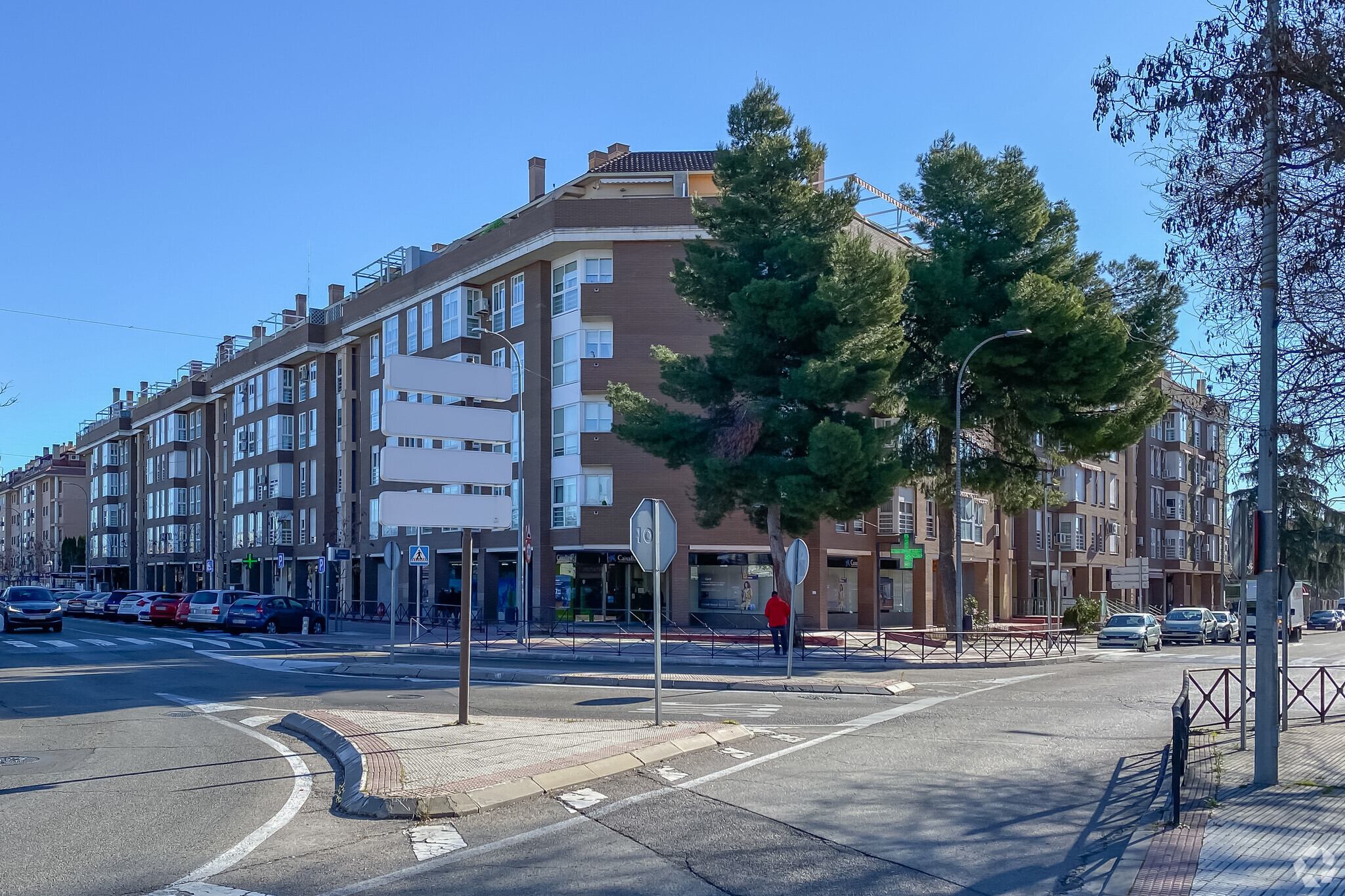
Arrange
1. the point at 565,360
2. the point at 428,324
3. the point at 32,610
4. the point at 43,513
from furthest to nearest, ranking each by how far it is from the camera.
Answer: the point at 43,513, the point at 428,324, the point at 565,360, the point at 32,610

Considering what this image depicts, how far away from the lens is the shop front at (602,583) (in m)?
47.0

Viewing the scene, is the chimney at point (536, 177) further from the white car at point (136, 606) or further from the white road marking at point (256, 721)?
the white road marking at point (256, 721)

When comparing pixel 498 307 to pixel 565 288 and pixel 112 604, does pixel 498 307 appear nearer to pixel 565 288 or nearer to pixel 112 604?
pixel 565 288

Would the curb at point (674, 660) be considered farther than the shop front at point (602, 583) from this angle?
No

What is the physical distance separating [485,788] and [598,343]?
122 ft

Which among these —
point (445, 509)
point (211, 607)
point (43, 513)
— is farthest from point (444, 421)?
point (43, 513)

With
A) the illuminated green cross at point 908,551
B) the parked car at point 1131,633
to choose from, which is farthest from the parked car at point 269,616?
the parked car at point 1131,633

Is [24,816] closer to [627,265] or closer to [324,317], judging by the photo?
[627,265]

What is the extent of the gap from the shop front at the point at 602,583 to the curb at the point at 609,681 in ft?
71.0

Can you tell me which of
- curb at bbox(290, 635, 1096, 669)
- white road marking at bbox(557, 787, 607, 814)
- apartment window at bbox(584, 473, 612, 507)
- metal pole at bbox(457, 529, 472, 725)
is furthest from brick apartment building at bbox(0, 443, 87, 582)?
white road marking at bbox(557, 787, 607, 814)

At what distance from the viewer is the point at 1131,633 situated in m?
40.3

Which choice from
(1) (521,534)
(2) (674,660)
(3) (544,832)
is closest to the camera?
(3) (544,832)

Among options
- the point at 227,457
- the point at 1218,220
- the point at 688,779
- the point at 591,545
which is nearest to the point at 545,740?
the point at 688,779

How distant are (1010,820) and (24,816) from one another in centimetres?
786
